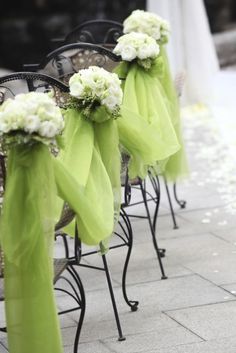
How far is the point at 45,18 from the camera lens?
54.2 ft

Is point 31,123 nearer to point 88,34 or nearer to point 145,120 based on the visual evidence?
point 145,120

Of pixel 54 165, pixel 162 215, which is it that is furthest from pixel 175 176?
pixel 54 165

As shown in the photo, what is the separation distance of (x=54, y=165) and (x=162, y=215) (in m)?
2.60

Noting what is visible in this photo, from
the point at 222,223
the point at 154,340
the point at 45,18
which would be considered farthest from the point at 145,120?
the point at 45,18

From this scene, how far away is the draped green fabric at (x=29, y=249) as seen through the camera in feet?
12.1

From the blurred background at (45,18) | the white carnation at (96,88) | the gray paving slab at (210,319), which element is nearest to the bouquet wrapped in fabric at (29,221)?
the white carnation at (96,88)

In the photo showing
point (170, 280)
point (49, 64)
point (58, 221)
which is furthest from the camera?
point (49, 64)

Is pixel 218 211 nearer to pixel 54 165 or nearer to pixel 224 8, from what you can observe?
pixel 54 165

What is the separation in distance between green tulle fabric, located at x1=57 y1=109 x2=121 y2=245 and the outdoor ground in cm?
56

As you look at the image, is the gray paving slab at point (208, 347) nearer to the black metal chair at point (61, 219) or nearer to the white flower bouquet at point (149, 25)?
the black metal chair at point (61, 219)

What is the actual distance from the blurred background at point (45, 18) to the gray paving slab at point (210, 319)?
10.7 metres

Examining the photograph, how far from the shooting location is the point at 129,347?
171 inches

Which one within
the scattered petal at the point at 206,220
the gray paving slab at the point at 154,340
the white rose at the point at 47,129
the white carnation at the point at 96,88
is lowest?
the gray paving slab at the point at 154,340

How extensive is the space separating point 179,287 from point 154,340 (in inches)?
26.6
